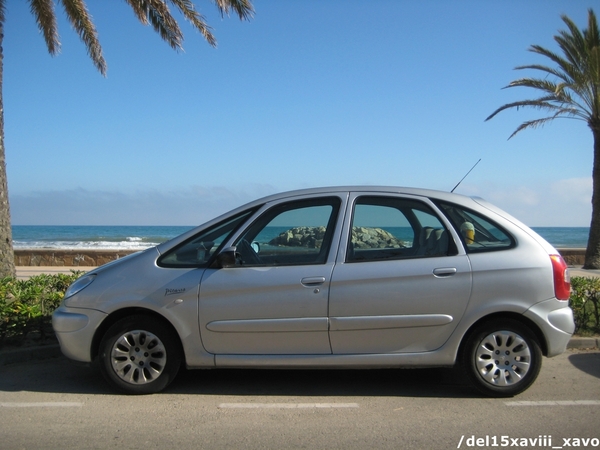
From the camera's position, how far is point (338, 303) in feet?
16.1

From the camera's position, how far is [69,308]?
518 cm

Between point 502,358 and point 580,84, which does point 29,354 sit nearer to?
point 502,358

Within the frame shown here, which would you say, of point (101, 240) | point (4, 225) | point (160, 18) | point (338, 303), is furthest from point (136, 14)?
point (101, 240)

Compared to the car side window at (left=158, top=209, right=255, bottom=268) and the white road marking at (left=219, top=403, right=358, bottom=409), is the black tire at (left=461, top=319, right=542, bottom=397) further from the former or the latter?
the car side window at (left=158, top=209, right=255, bottom=268)

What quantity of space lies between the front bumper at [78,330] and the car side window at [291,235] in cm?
136

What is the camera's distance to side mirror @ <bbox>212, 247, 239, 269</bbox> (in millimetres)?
5000

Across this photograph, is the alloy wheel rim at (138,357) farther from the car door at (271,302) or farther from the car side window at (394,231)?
the car side window at (394,231)

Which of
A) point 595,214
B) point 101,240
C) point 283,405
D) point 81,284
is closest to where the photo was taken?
point 283,405

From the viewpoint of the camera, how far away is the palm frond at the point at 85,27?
1031 centimetres

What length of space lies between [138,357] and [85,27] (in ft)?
25.8

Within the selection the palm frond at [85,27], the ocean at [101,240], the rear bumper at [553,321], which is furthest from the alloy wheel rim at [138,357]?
the ocean at [101,240]

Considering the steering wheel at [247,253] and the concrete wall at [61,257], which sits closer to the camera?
the steering wheel at [247,253]

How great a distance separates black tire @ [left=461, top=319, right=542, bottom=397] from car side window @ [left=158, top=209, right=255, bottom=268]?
2237 mm

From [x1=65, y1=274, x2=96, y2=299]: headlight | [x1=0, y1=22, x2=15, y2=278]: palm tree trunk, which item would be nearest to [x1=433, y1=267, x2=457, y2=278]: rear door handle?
[x1=65, y1=274, x2=96, y2=299]: headlight
